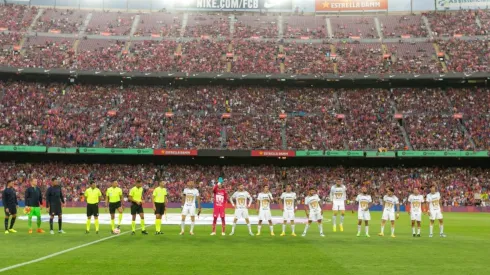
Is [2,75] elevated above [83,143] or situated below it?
above

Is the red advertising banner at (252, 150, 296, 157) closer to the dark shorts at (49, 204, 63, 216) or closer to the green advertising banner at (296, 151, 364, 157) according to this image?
the green advertising banner at (296, 151, 364, 157)

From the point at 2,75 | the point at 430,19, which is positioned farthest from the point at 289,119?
the point at 2,75

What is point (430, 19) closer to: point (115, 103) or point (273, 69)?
point (273, 69)

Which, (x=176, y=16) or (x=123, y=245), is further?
(x=176, y=16)

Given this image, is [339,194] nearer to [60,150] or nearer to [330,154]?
[330,154]

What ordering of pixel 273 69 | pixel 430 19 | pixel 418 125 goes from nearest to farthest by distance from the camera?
pixel 418 125
pixel 273 69
pixel 430 19

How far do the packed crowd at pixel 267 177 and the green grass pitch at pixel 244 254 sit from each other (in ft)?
111

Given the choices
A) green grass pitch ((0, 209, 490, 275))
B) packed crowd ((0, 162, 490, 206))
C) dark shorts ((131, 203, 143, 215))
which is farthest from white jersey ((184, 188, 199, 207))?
packed crowd ((0, 162, 490, 206))

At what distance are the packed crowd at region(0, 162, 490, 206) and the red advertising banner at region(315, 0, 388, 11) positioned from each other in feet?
112

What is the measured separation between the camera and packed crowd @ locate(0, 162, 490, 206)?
186ft

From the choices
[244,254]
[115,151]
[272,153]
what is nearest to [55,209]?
[244,254]

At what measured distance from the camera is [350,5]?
8650 cm

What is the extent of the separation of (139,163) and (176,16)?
3060cm

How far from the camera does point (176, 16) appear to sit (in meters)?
83.9
